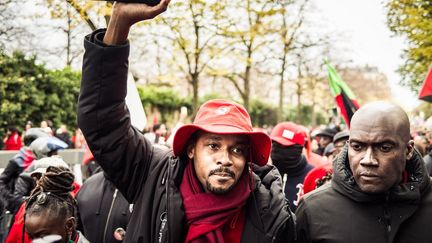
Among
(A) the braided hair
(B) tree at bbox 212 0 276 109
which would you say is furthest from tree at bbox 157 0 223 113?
(A) the braided hair

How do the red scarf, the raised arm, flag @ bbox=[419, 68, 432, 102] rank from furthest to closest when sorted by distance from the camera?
1. flag @ bbox=[419, 68, 432, 102]
2. the red scarf
3. the raised arm

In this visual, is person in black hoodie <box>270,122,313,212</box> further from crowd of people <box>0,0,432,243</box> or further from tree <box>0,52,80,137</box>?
tree <box>0,52,80,137</box>

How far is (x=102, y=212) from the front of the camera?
4.18m

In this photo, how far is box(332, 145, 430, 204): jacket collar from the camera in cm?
275

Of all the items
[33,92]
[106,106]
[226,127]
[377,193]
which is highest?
[106,106]

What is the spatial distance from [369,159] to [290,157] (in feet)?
9.53

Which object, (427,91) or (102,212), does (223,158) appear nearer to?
(102,212)

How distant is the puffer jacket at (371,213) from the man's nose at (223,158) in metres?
0.58

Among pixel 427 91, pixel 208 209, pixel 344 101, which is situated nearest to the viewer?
pixel 208 209

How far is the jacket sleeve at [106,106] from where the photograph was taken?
2352mm

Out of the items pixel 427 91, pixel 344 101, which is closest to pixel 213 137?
pixel 427 91

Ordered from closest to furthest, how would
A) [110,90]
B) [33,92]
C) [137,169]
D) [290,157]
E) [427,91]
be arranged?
[110,90] < [137,169] < [290,157] < [427,91] < [33,92]

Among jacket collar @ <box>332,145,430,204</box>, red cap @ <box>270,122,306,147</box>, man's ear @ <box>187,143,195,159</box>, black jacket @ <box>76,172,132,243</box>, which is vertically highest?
man's ear @ <box>187,143,195,159</box>

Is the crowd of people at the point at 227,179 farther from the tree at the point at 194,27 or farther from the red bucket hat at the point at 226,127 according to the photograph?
the tree at the point at 194,27
